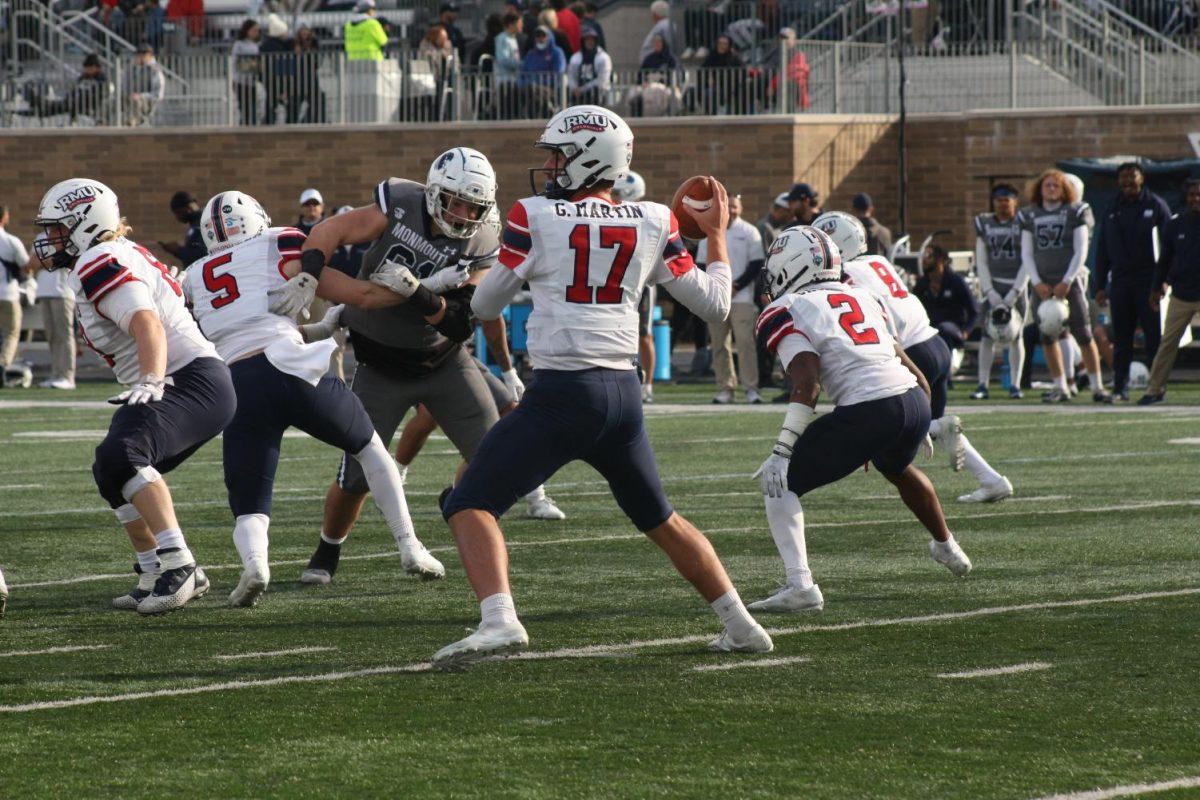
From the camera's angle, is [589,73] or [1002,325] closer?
[1002,325]

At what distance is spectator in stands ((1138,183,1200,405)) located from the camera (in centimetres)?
1669

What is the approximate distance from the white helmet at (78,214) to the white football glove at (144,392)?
0.63 m

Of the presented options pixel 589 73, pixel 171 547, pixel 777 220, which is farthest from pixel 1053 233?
pixel 171 547

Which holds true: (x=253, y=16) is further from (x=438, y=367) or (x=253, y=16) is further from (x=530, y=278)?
(x=530, y=278)

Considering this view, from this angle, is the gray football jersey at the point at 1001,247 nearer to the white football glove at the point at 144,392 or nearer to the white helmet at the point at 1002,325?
the white helmet at the point at 1002,325

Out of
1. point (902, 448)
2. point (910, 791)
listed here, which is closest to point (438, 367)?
point (902, 448)

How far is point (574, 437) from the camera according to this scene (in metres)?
6.08

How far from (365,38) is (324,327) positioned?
1968cm

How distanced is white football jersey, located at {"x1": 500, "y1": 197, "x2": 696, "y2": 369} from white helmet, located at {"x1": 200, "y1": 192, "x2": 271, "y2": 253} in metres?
1.99

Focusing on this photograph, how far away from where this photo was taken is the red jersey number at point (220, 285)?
775cm

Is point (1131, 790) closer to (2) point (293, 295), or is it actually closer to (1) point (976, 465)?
(2) point (293, 295)

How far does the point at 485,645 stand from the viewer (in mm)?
6016

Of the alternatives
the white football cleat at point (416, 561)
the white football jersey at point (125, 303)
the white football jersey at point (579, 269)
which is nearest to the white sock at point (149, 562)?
the white football jersey at point (125, 303)

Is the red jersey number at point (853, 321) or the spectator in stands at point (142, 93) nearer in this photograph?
the red jersey number at point (853, 321)
